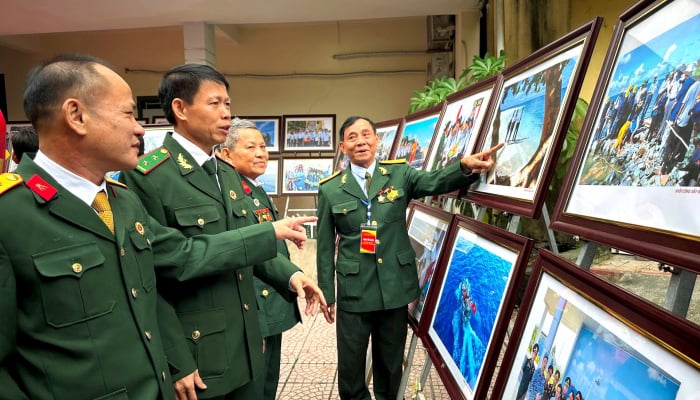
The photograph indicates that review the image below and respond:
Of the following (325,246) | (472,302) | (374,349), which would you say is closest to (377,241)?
(325,246)

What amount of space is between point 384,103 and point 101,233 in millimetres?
7337

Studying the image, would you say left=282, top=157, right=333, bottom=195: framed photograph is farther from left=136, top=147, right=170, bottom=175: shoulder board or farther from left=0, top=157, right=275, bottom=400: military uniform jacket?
left=0, top=157, right=275, bottom=400: military uniform jacket

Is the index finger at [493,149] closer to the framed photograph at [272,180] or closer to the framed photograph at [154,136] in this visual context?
the framed photograph at [154,136]

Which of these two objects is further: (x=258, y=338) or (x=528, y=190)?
(x=258, y=338)

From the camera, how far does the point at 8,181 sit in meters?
0.80

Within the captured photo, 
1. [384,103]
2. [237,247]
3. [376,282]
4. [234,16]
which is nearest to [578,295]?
[237,247]

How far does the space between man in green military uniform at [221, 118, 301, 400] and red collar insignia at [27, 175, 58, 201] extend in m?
1.02

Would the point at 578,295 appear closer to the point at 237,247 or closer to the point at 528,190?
the point at 528,190

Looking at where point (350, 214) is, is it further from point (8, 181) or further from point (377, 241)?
point (8, 181)

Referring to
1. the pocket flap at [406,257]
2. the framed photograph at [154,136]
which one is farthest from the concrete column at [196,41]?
the pocket flap at [406,257]

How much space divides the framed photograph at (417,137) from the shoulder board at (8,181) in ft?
6.04

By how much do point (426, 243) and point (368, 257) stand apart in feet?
0.96

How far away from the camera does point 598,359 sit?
734 mm

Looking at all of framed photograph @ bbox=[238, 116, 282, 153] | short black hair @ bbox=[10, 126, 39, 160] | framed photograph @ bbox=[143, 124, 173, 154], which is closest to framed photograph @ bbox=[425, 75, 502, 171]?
short black hair @ bbox=[10, 126, 39, 160]
